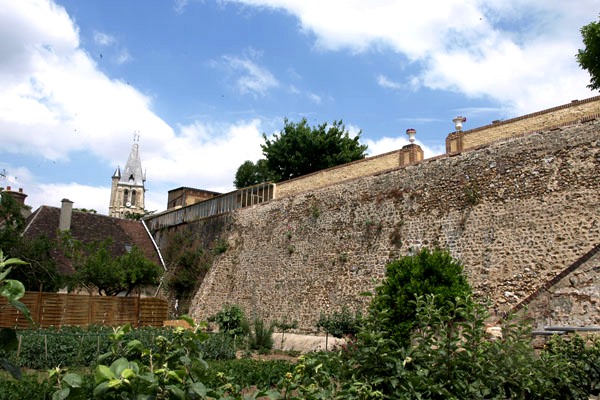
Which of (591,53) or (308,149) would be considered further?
(308,149)

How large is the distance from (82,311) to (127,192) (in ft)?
206

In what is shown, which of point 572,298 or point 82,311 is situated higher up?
point 572,298

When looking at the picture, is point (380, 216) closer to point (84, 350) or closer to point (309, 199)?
point (309, 199)

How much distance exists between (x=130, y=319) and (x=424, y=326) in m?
18.8

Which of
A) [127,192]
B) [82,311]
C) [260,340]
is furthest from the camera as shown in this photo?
[127,192]

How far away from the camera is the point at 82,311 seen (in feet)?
61.8

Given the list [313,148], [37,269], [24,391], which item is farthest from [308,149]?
[24,391]

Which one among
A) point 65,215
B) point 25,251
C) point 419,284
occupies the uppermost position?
point 65,215

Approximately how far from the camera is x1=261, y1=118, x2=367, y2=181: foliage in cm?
3195

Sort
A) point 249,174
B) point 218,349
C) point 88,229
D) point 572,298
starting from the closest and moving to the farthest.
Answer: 1. point 572,298
2. point 218,349
3. point 88,229
4. point 249,174

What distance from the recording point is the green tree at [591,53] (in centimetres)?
1723

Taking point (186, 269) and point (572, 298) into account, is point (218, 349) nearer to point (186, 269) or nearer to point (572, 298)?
point (572, 298)

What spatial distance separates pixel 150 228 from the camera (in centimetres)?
3111

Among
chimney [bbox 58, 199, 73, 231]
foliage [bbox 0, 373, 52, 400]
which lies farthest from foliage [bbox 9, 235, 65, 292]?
foliage [bbox 0, 373, 52, 400]
